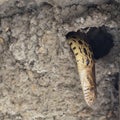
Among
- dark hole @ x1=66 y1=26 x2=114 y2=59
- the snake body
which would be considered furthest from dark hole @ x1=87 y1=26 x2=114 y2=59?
the snake body

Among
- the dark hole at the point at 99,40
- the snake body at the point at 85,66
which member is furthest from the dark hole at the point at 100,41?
the snake body at the point at 85,66

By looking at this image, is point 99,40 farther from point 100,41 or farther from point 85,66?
point 85,66

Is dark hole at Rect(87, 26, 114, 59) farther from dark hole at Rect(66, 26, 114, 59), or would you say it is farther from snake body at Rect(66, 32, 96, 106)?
snake body at Rect(66, 32, 96, 106)

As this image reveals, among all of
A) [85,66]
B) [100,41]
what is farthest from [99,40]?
[85,66]

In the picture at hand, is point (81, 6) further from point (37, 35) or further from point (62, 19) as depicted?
point (37, 35)

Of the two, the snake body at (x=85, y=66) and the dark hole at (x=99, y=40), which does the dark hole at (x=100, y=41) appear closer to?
the dark hole at (x=99, y=40)

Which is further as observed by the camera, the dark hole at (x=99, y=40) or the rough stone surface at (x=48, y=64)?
the dark hole at (x=99, y=40)

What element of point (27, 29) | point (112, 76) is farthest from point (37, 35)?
point (112, 76)
